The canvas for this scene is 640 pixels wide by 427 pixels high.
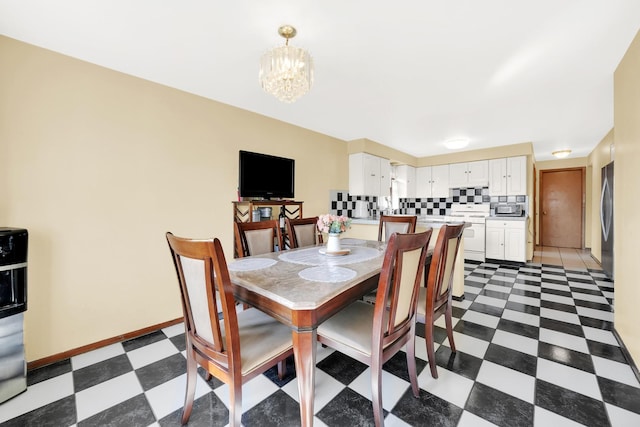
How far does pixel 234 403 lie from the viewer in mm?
1086

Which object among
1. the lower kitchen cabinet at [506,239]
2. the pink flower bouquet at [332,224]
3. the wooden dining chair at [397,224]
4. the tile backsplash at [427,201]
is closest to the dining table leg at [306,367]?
the pink flower bouquet at [332,224]

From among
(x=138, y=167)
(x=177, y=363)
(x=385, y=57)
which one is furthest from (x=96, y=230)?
(x=385, y=57)

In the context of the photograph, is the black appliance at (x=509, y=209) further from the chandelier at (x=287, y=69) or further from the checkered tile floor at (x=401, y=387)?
the chandelier at (x=287, y=69)

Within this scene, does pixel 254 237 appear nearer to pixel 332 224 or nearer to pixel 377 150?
pixel 332 224

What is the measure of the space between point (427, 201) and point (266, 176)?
412 centimetres

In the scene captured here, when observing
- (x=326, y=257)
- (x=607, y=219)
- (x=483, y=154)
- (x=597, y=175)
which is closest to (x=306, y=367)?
(x=326, y=257)

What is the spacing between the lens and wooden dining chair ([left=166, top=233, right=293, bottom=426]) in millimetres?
1047

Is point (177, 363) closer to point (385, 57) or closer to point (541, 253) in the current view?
point (385, 57)

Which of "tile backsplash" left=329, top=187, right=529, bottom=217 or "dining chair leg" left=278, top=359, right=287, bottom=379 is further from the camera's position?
"tile backsplash" left=329, top=187, right=529, bottom=217

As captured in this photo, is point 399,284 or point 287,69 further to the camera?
point 287,69

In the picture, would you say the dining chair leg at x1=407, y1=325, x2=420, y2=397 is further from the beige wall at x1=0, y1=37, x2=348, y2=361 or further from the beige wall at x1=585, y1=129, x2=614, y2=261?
the beige wall at x1=585, y1=129, x2=614, y2=261

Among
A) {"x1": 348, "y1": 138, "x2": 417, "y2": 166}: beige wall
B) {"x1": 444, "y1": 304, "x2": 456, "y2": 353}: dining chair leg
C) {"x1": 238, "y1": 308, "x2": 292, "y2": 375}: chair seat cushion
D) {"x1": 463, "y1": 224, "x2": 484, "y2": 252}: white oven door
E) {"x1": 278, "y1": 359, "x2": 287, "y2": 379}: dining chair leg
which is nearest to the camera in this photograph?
{"x1": 238, "y1": 308, "x2": 292, "y2": 375}: chair seat cushion

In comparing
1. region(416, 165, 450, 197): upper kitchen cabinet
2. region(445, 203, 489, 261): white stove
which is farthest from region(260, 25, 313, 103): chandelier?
region(416, 165, 450, 197): upper kitchen cabinet

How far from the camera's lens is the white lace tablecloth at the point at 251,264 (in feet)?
5.28
